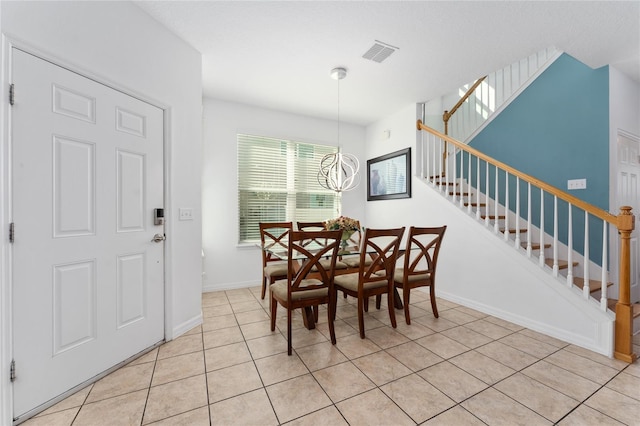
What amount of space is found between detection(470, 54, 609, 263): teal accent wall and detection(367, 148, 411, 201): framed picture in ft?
3.65

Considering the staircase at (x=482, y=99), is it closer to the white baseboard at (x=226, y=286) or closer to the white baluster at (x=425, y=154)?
the white baluster at (x=425, y=154)

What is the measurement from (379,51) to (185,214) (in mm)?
2425

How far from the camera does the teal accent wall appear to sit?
9.87 ft

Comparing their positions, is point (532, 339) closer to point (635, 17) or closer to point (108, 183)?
point (635, 17)

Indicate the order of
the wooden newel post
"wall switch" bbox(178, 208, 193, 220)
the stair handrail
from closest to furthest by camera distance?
the wooden newel post
"wall switch" bbox(178, 208, 193, 220)
the stair handrail

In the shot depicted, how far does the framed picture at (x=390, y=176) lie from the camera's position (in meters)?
4.14

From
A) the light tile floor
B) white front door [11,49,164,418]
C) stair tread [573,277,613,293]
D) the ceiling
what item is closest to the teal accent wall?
the ceiling

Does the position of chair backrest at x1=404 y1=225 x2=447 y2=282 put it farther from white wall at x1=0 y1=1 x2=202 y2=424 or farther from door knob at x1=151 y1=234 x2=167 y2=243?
door knob at x1=151 y1=234 x2=167 y2=243

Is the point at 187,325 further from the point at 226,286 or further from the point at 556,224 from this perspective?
the point at 556,224

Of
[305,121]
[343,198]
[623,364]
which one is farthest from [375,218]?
[623,364]

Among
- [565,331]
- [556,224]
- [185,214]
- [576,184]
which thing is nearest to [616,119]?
[576,184]

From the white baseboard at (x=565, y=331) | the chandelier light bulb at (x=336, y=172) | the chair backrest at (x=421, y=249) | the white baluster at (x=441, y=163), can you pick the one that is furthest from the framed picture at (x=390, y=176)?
the white baseboard at (x=565, y=331)

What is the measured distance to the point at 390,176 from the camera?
4473 mm

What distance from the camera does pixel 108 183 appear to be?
188 cm
